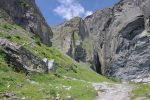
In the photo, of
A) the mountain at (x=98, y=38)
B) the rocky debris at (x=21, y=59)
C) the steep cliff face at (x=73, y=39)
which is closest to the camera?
the rocky debris at (x=21, y=59)

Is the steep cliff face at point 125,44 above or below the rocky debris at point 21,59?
above

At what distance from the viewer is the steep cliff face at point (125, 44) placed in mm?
144625

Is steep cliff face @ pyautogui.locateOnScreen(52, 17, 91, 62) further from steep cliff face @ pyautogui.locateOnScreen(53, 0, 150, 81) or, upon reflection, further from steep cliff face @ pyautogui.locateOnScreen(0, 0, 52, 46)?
steep cliff face @ pyautogui.locateOnScreen(0, 0, 52, 46)

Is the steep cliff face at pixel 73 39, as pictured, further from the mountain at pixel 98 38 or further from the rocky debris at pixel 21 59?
the rocky debris at pixel 21 59

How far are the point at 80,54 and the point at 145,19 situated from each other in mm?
30765

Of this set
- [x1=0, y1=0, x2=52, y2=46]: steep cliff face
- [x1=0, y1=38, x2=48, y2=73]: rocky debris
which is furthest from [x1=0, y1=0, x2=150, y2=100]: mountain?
[x1=0, y1=38, x2=48, y2=73]: rocky debris

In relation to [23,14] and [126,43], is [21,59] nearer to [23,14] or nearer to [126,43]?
[23,14]

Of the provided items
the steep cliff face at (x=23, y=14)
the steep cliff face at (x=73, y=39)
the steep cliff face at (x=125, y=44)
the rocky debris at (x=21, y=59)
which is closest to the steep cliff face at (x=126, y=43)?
the steep cliff face at (x=125, y=44)

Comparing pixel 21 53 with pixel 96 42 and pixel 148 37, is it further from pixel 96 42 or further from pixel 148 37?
pixel 96 42

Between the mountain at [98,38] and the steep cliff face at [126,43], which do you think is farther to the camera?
the steep cliff face at [126,43]

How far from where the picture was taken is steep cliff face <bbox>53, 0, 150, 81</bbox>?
474ft

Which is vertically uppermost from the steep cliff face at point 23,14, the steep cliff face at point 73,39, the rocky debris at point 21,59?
the steep cliff face at point 73,39

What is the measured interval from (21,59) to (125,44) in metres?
121

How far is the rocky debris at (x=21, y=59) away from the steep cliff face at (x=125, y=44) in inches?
4155
